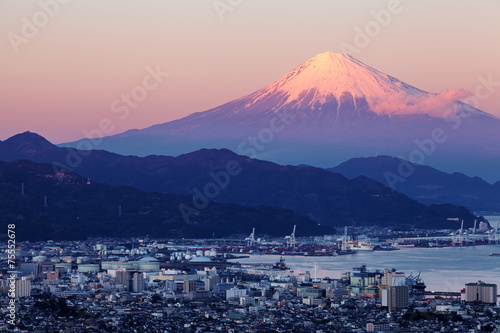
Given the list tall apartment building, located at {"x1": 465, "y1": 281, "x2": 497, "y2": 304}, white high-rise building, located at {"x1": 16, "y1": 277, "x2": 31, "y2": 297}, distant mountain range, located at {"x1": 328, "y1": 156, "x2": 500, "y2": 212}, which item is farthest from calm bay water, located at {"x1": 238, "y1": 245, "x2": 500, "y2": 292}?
distant mountain range, located at {"x1": 328, "y1": 156, "x2": 500, "y2": 212}

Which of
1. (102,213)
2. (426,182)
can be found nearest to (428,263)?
(102,213)

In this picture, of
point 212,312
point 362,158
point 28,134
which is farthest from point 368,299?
point 362,158

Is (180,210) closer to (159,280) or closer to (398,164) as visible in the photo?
(159,280)

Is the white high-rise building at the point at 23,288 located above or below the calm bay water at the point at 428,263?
below

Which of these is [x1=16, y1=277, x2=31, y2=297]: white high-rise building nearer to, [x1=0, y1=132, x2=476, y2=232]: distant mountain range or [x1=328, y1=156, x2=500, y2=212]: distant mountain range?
[x1=0, y1=132, x2=476, y2=232]: distant mountain range

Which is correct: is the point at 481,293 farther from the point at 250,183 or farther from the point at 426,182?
the point at 426,182

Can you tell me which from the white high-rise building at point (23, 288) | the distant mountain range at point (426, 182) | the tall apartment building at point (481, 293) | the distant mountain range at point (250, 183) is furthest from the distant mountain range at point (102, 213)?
the distant mountain range at point (426, 182)

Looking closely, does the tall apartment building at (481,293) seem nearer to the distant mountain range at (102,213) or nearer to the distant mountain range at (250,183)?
the distant mountain range at (102,213)
